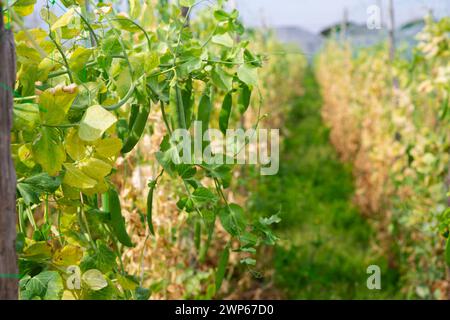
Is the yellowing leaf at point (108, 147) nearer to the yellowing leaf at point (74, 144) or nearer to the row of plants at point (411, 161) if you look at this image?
the yellowing leaf at point (74, 144)

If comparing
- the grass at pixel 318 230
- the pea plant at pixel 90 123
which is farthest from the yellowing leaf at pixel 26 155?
the grass at pixel 318 230

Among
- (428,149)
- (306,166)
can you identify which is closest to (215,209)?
(428,149)

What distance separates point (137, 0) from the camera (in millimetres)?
1076

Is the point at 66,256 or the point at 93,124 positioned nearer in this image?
the point at 93,124

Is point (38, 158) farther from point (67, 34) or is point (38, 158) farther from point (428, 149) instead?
point (428, 149)

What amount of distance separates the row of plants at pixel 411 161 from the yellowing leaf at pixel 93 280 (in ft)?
2.05

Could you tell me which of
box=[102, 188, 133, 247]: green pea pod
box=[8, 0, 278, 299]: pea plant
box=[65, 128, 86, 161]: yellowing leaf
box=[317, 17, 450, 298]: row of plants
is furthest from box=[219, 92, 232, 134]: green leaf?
box=[317, 17, 450, 298]: row of plants

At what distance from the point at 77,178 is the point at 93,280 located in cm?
19

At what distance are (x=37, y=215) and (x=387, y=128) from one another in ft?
7.17

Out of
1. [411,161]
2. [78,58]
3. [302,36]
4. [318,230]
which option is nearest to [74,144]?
[78,58]

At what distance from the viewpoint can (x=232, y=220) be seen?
0.97m

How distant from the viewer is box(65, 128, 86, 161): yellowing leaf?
2.74ft

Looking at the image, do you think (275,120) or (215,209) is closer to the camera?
(215,209)

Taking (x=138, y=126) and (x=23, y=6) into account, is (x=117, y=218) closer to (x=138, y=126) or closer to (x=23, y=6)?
(x=138, y=126)
